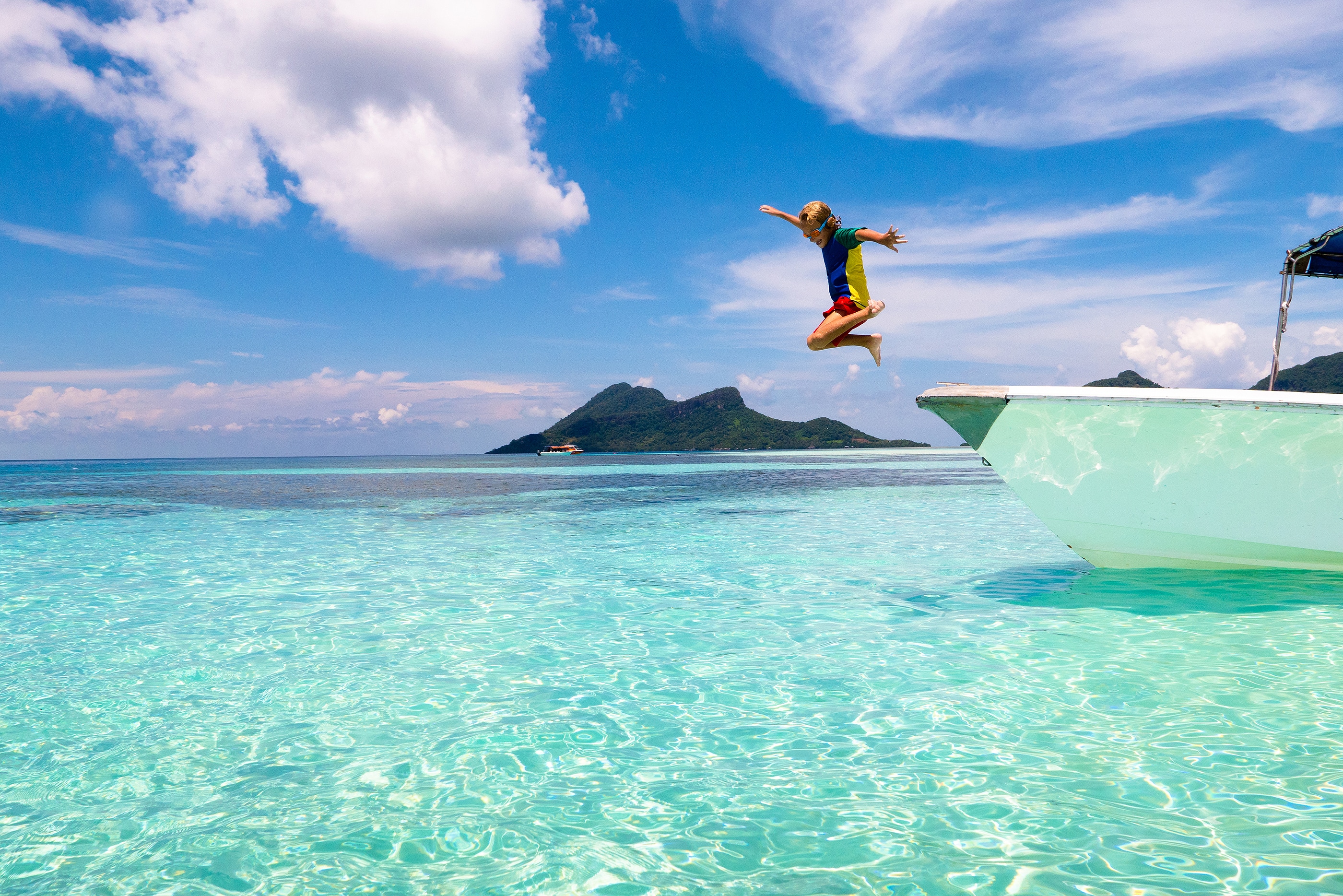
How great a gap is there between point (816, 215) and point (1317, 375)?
57.4 m

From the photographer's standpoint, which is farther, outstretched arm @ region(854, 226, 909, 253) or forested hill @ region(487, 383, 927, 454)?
forested hill @ region(487, 383, 927, 454)

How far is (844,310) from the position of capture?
6.44m

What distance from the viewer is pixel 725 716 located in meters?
4.01

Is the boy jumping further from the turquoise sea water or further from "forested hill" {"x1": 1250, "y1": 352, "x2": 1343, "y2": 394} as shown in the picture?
"forested hill" {"x1": 1250, "y1": 352, "x2": 1343, "y2": 394}

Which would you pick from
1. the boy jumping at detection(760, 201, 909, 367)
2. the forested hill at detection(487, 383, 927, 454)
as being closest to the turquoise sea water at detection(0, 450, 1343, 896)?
the boy jumping at detection(760, 201, 909, 367)

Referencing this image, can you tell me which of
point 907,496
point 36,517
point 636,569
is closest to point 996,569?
point 636,569

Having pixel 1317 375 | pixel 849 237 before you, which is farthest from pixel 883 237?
pixel 1317 375

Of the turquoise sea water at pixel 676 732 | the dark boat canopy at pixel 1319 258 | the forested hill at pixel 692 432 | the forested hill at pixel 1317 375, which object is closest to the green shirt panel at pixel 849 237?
the turquoise sea water at pixel 676 732

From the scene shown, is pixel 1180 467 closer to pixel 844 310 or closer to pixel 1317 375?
pixel 844 310

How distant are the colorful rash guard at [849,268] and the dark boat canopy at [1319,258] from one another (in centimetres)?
567

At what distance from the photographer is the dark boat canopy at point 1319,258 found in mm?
7812

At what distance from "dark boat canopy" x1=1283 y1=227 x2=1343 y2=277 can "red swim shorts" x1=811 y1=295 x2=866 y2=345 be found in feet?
19.0

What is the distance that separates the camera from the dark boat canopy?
25.6ft

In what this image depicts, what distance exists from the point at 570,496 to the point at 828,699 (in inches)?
806
